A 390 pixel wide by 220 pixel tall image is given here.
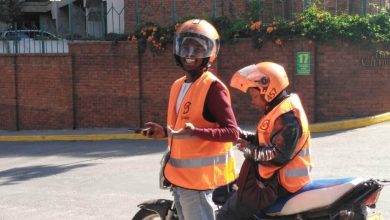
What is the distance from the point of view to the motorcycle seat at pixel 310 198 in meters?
4.02

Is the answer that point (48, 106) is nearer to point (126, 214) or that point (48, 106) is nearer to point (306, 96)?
point (306, 96)

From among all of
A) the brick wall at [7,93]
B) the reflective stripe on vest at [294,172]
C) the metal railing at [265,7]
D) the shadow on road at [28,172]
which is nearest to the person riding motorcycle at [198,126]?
the reflective stripe on vest at [294,172]

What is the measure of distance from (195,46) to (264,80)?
0.51m

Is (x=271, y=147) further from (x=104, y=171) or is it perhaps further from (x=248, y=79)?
(x=104, y=171)

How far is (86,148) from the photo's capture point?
1369 cm

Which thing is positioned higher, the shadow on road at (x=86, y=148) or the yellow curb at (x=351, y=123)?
the yellow curb at (x=351, y=123)

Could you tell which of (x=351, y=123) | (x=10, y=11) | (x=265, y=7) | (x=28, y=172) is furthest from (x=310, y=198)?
(x=10, y=11)

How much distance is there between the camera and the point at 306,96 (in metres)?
14.0

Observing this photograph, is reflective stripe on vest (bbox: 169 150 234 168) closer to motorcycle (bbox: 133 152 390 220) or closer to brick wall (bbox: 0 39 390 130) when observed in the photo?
motorcycle (bbox: 133 152 390 220)

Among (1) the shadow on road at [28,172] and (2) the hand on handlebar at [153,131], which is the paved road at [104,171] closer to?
(1) the shadow on road at [28,172]

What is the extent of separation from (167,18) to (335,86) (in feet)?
23.4

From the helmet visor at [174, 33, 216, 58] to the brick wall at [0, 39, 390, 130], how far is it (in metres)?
10.3

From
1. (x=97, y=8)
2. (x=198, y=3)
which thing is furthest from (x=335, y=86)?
(x=97, y=8)

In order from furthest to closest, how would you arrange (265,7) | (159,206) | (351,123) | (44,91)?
(44,91)
(265,7)
(351,123)
(159,206)
